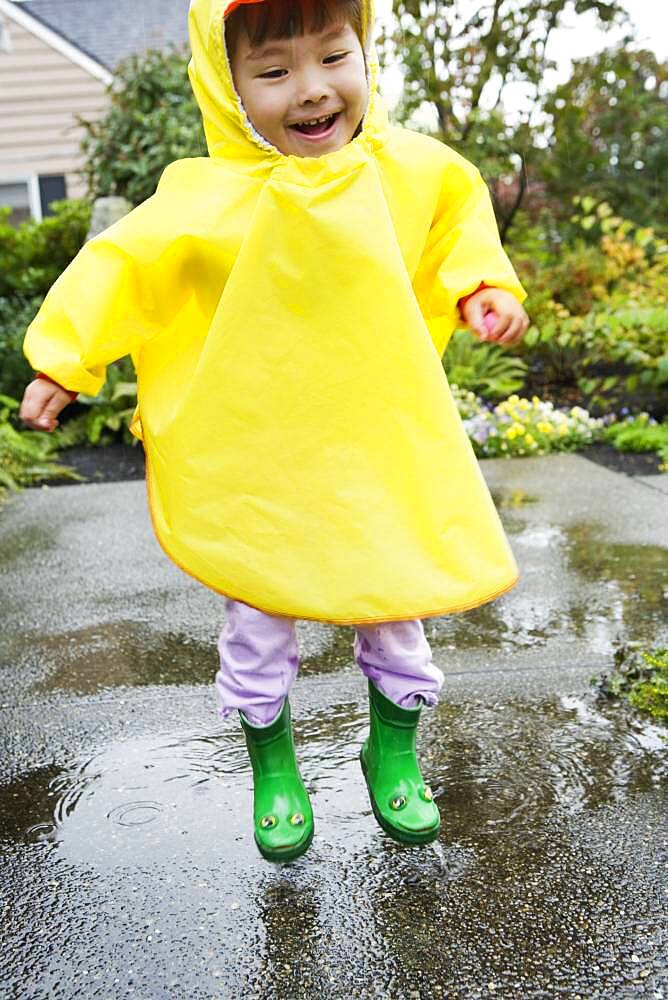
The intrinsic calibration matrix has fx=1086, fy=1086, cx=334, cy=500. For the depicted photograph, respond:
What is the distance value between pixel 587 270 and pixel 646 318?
186 centimetres

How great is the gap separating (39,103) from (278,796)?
1220 cm

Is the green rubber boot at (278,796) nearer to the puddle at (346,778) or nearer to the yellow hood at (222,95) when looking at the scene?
the puddle at (346,778)

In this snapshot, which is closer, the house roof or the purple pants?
the purple pants

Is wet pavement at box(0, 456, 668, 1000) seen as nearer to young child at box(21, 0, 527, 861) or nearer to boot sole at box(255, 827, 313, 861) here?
boot sole at box(255, 827, 313, 861)

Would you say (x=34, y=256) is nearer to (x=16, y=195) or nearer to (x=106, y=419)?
(x=106, y=419)

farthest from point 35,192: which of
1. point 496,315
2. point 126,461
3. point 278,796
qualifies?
point 278,796

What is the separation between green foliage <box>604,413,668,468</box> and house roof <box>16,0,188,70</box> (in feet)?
29.1

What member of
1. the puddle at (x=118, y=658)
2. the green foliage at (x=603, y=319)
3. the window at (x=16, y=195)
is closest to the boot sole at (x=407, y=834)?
the puddle at (x=118, y=658)

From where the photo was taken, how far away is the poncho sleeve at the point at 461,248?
83.7 inches

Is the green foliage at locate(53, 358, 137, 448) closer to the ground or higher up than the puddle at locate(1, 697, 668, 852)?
closer to the ground

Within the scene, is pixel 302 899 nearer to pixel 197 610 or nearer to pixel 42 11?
pixel 197 610

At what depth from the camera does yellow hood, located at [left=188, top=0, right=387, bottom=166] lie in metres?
1.99

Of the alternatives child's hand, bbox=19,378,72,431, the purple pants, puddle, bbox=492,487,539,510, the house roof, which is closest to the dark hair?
child's hand, bbox=19,378,72,431

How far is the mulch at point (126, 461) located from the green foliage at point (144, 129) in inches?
101
